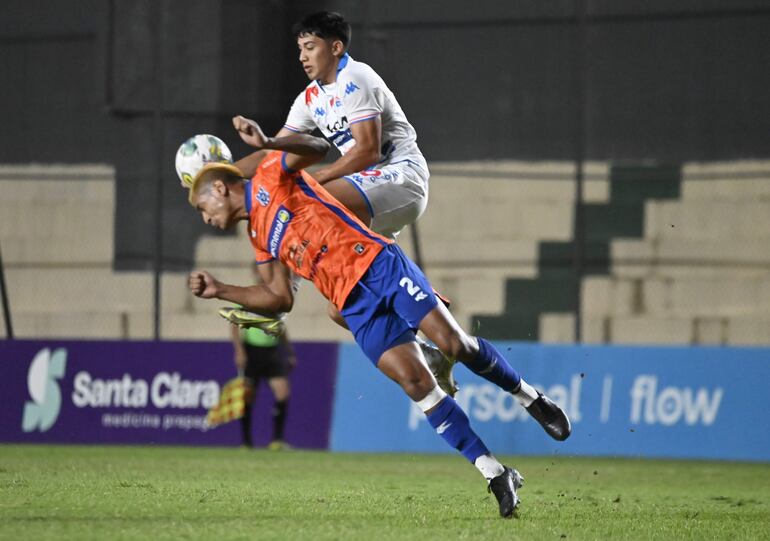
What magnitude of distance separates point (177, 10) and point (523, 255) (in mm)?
5652

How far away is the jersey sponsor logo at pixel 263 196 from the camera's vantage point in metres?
7.96

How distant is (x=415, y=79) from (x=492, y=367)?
11.4 m

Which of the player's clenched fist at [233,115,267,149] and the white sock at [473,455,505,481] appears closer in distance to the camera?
the player's clenched fist at [233,115,267,149]

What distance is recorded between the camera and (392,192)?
859 centimetres

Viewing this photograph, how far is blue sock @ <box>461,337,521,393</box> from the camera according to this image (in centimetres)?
820

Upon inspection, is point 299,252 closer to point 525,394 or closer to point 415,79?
point 525,394

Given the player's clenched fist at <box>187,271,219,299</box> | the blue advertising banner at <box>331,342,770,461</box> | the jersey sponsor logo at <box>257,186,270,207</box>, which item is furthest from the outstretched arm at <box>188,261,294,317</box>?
the blue advertising banner at <box>331,342,770,461</box>

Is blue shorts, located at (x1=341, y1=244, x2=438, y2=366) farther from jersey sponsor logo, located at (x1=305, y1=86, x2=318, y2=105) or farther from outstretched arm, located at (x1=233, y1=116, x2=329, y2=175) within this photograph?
jersey sponsor logo, located at (x1=305, y1=86, x2=318, y2=105)

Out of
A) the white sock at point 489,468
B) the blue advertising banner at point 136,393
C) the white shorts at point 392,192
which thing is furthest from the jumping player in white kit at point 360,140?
the blue advertising banner at point 136,393

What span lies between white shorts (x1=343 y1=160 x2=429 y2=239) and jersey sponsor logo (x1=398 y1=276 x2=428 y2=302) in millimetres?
825

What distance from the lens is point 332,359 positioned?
53.3 ft

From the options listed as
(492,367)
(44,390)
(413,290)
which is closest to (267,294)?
(413,290)

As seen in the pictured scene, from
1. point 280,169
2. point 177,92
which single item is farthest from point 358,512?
point 177,92

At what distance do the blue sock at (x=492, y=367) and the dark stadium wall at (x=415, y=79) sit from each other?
9.47 metres
